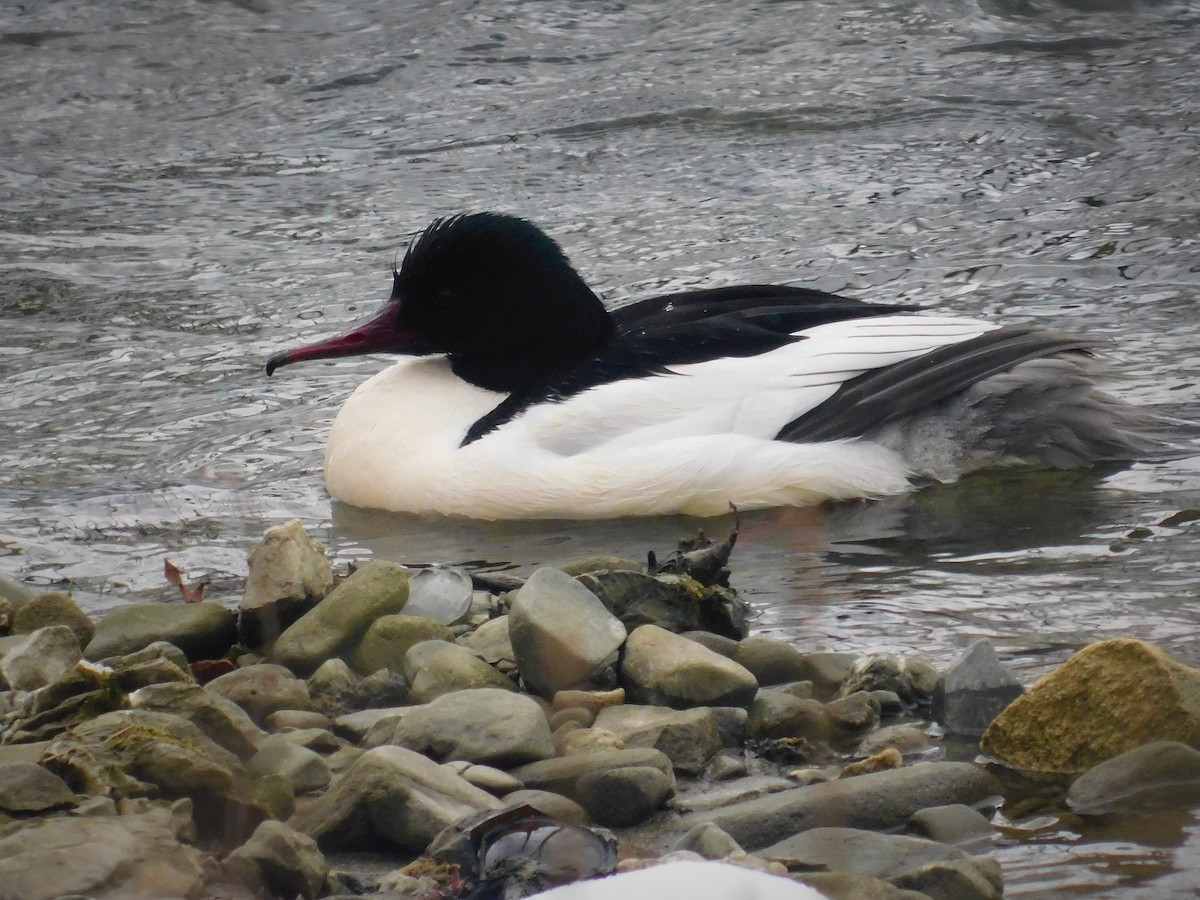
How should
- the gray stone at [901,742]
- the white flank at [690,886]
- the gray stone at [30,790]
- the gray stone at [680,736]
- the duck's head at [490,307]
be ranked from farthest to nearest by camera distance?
the duck's head at [490,307], the gray stone at [901,742], the gray stone at [680,736], the gray stone at [30,790], the white flank at [690,886]

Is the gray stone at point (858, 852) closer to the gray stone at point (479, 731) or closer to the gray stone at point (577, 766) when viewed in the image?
the gray stone at point (577, 766)

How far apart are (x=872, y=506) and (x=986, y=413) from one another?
496 millimetres

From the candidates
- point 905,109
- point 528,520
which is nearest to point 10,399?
point 528,520

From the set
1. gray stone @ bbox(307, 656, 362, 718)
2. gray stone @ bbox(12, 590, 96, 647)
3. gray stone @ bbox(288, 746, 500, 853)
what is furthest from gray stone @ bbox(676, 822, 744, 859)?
gray stone @ bbox(12, 590, 96, 647)

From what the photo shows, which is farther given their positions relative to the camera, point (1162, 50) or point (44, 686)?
point (1162, 50)

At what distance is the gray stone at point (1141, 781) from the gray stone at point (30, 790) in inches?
64.6

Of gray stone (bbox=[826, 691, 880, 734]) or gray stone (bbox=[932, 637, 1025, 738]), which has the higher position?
gray stone (bbox=[932, 637, 1025, 738])

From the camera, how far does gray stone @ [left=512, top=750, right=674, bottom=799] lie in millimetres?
2824

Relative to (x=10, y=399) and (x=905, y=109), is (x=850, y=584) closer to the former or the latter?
(x=10, y=399)

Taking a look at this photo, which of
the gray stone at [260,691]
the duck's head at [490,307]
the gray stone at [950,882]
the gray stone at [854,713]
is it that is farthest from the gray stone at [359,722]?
the duck's head at [490,307]

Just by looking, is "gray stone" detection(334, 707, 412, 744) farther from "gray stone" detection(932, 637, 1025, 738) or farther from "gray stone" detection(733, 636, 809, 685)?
"gray stone" detection(932, 637, 1025, 738)

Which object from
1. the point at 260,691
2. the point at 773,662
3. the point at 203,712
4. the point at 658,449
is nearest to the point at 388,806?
the point at 203,712

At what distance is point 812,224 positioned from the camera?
8.07 meters

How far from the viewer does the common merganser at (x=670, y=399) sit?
5.04 m
